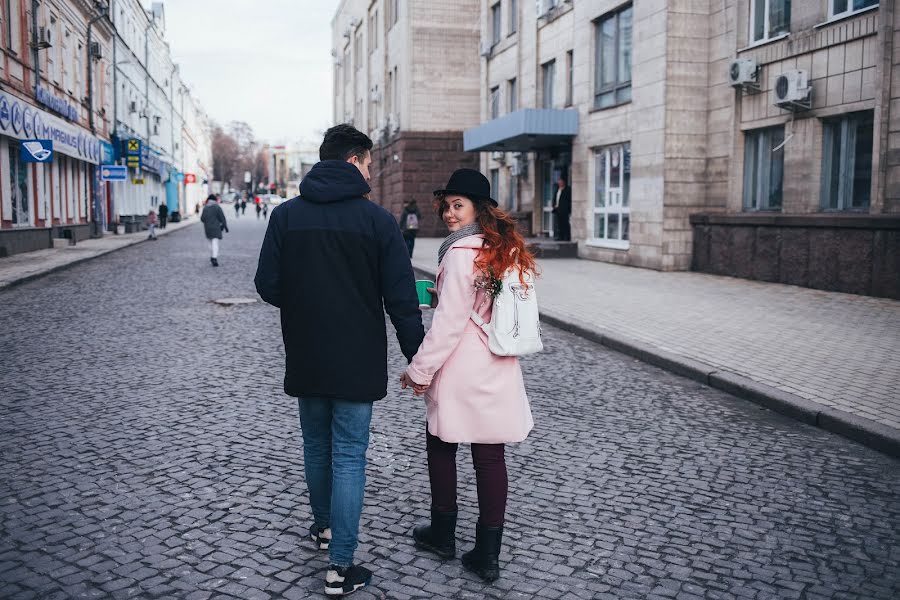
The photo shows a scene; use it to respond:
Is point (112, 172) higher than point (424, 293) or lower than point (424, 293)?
higher

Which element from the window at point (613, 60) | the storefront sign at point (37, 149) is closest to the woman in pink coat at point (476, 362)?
the window at point (613, 60)

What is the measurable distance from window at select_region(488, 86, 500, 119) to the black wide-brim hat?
27.7 meters

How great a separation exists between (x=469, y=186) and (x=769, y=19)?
14.6 meters

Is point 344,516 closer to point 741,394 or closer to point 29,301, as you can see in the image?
point 741,394

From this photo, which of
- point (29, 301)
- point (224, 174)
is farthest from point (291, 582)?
point (224, 174)

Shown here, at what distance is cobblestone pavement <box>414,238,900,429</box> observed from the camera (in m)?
6.94

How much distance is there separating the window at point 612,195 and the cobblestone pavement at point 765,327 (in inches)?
158

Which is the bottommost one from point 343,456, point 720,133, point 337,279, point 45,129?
point 343,456

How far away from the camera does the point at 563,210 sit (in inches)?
907

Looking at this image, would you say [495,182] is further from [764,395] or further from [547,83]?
[764,395]

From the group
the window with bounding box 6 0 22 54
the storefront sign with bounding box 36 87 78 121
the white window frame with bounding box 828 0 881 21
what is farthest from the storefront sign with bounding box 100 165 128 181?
the white window frame with bounding box 828 0 881 21

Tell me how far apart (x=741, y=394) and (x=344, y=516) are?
4657mm

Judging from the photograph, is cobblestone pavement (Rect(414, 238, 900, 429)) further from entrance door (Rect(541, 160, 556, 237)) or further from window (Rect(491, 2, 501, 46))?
window (Rect(491, 2, 501, 46))

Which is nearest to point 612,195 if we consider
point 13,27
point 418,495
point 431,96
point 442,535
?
point 13,27
